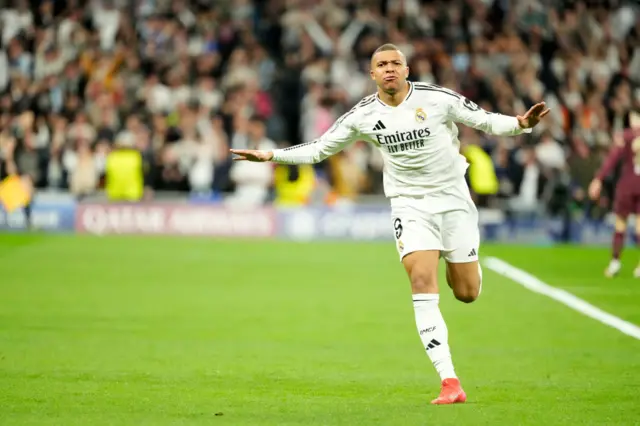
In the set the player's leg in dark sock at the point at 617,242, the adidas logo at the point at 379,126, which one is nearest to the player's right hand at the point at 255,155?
the adidas logo at the point at 379,126

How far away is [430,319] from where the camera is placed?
9.10 meters

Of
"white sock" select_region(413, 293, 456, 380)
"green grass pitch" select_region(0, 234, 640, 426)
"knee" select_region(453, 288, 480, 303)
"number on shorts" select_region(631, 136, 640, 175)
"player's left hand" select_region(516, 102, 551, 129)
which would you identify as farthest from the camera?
"number on shorts" select_region(631, 136, 640, 175)

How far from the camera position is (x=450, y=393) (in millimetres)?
8820

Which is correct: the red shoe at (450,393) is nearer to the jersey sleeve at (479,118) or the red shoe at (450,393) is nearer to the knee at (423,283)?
the knee at (423,283)

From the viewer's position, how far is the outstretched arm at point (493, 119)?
360 inches

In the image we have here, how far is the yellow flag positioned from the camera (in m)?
25.2

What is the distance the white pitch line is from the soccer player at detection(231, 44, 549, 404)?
4039 mm

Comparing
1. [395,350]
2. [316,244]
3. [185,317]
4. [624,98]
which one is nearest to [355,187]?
[316,244]

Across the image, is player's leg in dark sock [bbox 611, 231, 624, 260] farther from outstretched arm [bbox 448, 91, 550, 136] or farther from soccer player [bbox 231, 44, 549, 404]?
outstretched arm [bbox 448, 91, 550, 136]

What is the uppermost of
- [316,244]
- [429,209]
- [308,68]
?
[308,68]

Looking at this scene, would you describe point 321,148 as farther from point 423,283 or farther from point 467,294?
point 467,294

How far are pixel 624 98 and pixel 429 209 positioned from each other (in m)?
19.8

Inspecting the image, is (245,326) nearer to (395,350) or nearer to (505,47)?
(395,350)

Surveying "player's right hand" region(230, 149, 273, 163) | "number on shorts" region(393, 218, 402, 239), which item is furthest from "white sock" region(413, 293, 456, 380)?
"player's right hand" region(230, 149, 273, 163)
